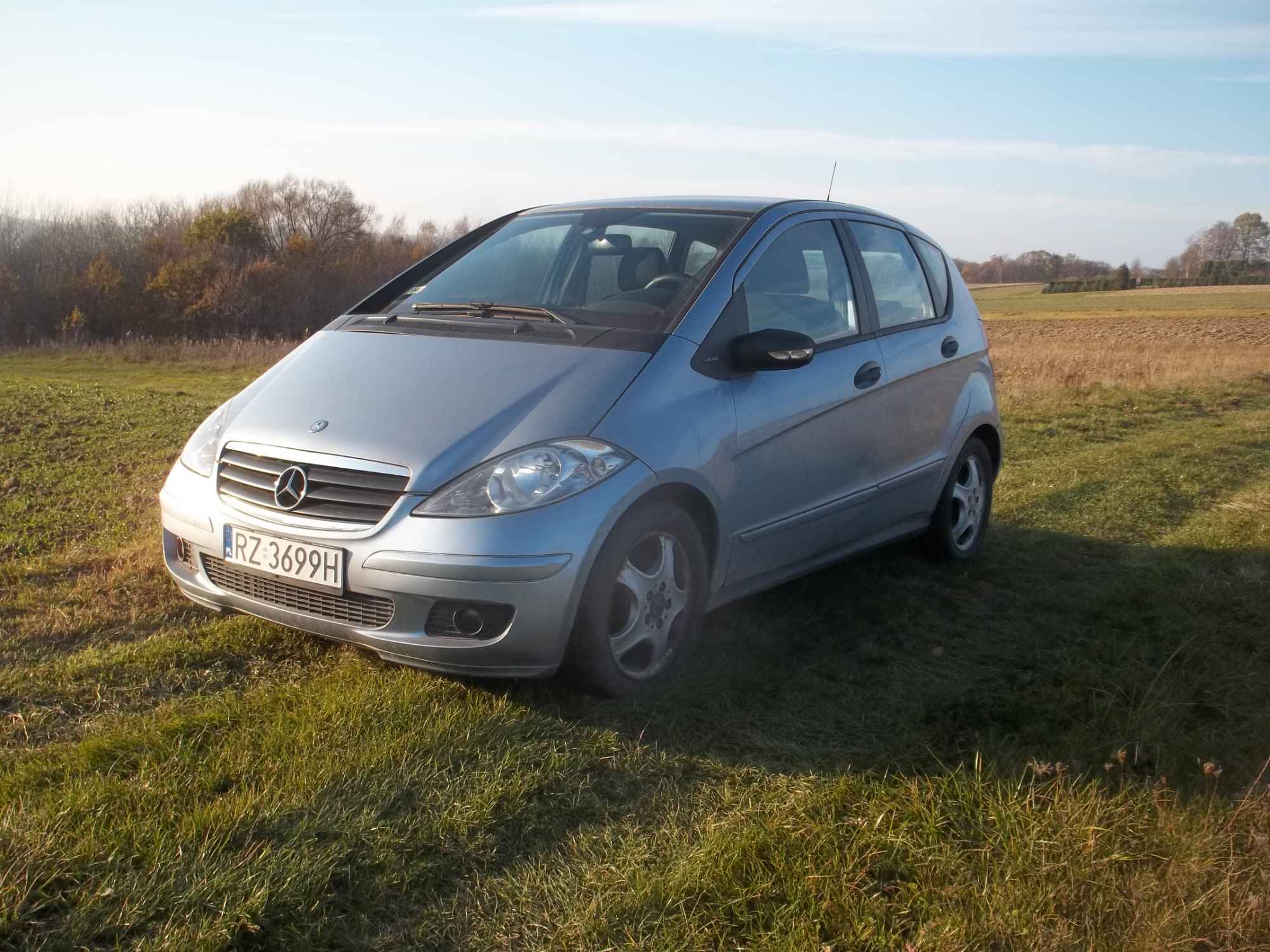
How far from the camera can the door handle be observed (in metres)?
5.03

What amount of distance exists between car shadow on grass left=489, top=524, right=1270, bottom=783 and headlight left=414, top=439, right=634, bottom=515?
2.36 ft

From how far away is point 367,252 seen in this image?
62156mm

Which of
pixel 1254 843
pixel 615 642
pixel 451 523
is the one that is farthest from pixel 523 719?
pixel 1254 843

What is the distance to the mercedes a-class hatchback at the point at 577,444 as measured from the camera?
3.59 meters

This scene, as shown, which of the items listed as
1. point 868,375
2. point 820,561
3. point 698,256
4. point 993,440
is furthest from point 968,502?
point 698,256

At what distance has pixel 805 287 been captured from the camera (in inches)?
196

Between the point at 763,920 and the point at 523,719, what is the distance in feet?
4.08

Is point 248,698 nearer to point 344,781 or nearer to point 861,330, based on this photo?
point 344,781

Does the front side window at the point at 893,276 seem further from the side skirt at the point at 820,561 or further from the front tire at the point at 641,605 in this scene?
the front tire at the point at 641,605

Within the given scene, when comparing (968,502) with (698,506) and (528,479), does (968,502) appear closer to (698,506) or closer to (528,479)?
(698,506)

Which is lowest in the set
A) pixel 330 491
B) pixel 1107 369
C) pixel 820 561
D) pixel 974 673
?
pixel 974 673

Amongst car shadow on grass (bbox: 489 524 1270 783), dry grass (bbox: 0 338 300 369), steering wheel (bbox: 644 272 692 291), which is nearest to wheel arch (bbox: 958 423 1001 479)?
car shadow on grass (bbox: 489 524 1270 783)

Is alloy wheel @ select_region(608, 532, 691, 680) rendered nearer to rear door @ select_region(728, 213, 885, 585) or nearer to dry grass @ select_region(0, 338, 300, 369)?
rear door @ select_region(728, 213, 885, 585)

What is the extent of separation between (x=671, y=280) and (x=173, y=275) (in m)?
49.7
